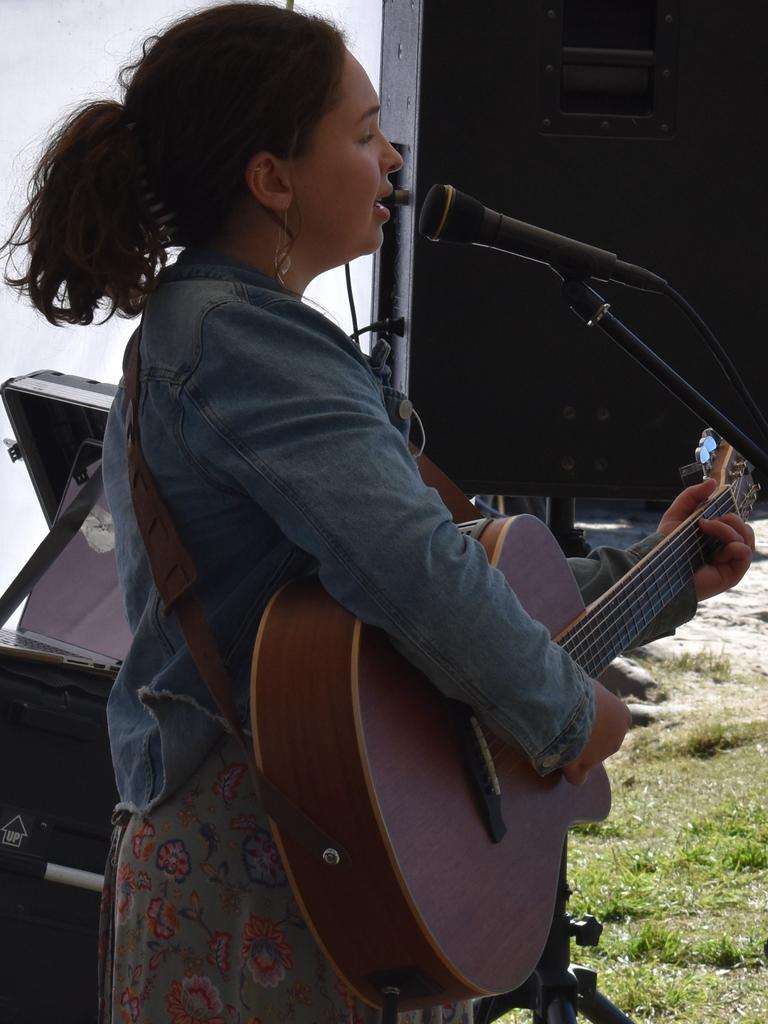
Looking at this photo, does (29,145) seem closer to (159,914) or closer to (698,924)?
(159,914)

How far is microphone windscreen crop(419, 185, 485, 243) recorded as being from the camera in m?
1.29

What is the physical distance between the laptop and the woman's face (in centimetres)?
132

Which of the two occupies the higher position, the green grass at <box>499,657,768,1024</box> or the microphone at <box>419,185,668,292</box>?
the microphone at <box>419,185,668,292</box>

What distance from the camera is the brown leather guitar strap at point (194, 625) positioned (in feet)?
3.56

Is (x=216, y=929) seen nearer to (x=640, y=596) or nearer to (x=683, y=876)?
(x=640, y=596)

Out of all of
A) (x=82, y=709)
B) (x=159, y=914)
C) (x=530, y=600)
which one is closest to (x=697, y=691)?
(x=82, y=709)

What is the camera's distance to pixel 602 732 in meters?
1.25

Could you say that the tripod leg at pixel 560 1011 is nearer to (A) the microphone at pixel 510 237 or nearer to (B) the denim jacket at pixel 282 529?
(B) the denim jacket at pixel 282 529

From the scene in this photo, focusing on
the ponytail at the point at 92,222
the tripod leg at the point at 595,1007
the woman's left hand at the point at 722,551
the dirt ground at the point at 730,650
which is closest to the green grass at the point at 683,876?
the dirt ground at the point at 730,650

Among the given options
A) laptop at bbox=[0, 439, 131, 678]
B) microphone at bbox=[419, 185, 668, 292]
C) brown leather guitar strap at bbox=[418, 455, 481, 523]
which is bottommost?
laptop at bbox=[0, 439, 131, 678]

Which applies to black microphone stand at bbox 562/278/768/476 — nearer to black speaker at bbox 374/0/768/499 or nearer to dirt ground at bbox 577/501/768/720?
black speaker at bbox 374/0/768/499

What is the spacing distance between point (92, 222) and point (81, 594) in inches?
56.3

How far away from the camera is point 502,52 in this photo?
2.00 m

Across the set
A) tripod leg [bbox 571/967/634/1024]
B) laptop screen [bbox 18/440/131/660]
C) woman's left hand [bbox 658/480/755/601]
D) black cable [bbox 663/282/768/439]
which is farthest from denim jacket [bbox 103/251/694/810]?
laptop screen [bbox 18/440/131/660]
